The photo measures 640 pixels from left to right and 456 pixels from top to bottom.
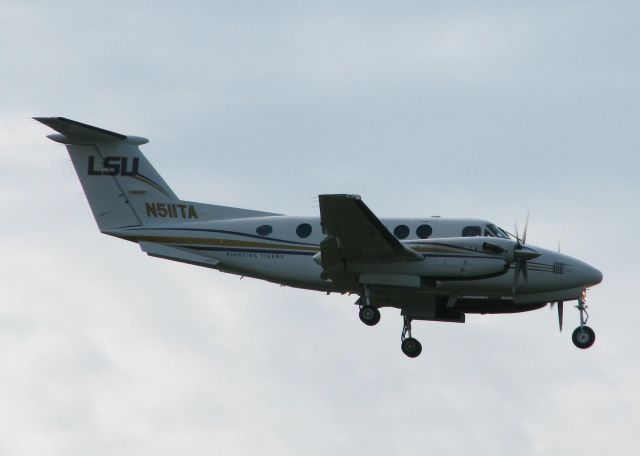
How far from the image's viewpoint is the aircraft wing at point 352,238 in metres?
27.6

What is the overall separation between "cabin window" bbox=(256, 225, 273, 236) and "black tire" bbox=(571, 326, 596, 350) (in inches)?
315

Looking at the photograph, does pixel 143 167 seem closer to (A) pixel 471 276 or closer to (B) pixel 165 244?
(B) pixel 165 244

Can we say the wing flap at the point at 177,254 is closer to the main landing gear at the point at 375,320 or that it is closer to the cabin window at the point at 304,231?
the cabin window at the point at 304,231

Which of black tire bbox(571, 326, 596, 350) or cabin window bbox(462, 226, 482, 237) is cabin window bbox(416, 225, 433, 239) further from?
black tire bbox(571, 326, 596, 350)

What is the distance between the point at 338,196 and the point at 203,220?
19.0 ft

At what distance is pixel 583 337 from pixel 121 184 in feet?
41.6

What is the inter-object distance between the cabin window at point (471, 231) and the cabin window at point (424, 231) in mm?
836

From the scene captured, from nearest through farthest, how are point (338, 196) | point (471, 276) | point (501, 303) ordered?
point (338, 196), point (471, 276), point (501, 303)

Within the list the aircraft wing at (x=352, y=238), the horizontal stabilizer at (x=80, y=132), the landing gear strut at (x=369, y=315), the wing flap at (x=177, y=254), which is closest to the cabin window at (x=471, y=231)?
the aircraft wing at (x=352, y=238)

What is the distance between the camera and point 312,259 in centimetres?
3008

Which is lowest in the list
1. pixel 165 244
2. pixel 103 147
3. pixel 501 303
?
pixel 501 303

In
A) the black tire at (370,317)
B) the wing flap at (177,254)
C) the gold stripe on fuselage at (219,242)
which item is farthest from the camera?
the wing flap at (177,254)

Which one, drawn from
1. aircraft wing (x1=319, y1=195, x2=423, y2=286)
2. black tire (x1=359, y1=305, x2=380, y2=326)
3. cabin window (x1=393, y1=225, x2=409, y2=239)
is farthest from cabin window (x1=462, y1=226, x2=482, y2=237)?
black tire (x1=359, y1=305, x2=380, y2=326)

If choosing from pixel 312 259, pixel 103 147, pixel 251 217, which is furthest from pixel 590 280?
pixel 103 147
